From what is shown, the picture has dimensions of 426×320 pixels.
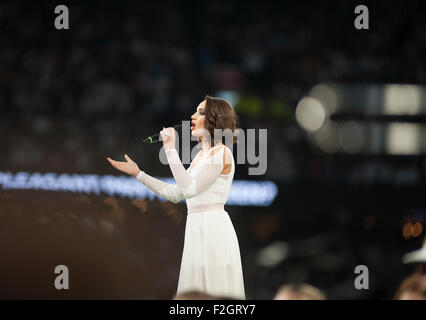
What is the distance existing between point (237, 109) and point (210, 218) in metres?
7.04

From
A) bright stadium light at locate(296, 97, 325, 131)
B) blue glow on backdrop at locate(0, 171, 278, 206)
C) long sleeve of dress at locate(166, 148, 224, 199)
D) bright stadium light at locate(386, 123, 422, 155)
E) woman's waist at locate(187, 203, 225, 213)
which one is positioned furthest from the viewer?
bright stadium light at locate(386, 123, 422, 155)

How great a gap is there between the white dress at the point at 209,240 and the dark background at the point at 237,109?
13.6 feet

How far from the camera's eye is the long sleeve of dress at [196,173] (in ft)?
9.02

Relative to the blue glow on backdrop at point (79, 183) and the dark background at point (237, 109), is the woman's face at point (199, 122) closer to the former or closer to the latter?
the dark background at point (237, 109)

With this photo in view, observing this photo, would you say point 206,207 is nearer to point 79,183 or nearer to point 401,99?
point 79,183

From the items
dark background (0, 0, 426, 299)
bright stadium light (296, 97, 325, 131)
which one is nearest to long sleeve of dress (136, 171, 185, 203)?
dark background (0, 0, 426, 299)

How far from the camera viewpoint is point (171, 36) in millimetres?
10477

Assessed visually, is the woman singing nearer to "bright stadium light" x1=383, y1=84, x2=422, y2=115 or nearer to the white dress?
the white dress

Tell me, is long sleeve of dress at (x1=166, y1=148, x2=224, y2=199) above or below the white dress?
above

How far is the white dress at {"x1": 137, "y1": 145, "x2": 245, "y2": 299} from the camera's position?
111 inches

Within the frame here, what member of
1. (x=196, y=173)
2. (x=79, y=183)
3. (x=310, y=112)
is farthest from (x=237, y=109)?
(x=196, y=173)

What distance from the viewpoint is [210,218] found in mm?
2863

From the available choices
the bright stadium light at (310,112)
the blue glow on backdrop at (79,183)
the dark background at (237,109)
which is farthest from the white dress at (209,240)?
the bright stadium light at (310,112)
